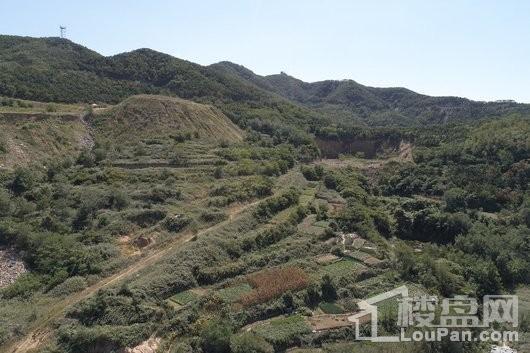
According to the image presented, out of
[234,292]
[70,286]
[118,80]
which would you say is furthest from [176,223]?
[118,80]

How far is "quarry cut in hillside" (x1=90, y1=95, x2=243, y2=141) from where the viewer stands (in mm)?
64938

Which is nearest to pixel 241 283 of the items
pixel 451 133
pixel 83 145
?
pixel 83 145

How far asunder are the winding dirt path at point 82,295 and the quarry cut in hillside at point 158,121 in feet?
91.0

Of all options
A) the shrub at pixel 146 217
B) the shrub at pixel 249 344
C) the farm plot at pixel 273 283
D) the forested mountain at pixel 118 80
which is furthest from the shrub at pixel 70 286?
the forested mountain at pixel 118 80

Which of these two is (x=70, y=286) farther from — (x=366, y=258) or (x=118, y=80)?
(x=118, y=80)

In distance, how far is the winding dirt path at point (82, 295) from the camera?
24953 mm

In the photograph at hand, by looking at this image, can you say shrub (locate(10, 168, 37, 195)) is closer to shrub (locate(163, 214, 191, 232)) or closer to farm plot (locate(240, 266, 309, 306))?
shrub (locate(163, 214, 191, 232))

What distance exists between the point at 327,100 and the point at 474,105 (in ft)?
180

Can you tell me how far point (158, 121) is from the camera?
68188 millimetres

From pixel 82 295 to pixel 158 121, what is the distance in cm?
4175

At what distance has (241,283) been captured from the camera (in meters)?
33.0

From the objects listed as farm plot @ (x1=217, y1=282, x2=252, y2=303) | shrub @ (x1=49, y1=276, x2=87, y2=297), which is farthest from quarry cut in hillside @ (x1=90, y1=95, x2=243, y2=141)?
farm plot @ (x1=217, y1=282, x2=252, y2=303)

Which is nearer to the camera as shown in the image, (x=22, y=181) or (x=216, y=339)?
(x=216, y=339)

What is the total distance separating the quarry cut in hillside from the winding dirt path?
2773 centimetres
